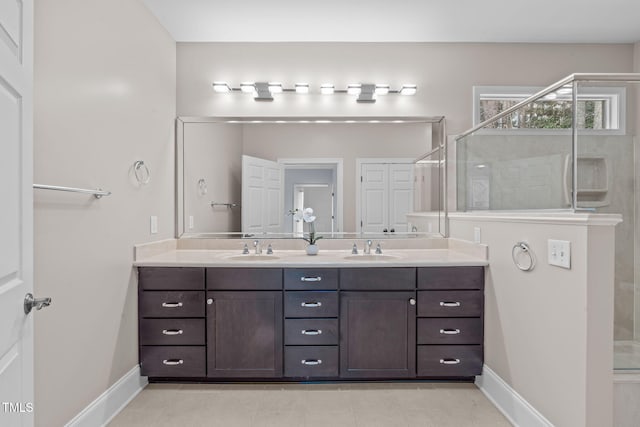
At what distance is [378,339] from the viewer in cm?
247

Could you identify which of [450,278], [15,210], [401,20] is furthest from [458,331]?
[15,210]

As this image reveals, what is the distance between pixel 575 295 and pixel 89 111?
2399mm

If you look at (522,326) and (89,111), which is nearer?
(89,111)

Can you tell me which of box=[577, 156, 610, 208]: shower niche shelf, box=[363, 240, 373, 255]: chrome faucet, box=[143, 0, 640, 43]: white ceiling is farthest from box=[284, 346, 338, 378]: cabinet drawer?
box=[143, 0, 640, 43]: white ceiling

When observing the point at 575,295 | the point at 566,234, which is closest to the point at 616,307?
the point at 575,295

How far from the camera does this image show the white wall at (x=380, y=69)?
3.08 m

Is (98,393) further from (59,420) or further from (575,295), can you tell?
(575,295)

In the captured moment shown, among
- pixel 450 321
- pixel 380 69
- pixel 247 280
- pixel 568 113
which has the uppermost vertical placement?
pixel 380 69

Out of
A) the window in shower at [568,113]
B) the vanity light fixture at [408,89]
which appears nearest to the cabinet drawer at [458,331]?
the window in shower at [568,113]

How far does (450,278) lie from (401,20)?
1782 millimetres

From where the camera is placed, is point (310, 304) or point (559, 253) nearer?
point (559, 253)

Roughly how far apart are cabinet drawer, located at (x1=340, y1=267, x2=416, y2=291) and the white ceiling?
1699 millimetres

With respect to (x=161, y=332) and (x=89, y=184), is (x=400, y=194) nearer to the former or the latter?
(x=161, y=332)

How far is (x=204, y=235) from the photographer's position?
309cm
